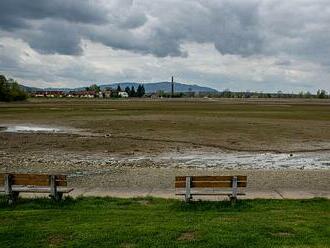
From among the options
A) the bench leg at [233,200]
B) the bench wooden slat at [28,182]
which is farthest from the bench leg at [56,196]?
the bench leg at [233,200]

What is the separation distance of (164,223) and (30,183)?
14.4ft

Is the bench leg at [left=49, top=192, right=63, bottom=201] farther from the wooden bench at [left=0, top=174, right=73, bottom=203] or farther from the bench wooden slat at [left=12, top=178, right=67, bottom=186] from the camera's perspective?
the bench wooden slat at [left=12, top=178, right=67, bottom=186]

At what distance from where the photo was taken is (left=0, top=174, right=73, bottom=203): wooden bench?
472 inches

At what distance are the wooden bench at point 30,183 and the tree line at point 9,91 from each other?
12132 centimetres

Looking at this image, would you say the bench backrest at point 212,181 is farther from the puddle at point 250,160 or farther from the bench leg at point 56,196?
the puddle at point 250,160

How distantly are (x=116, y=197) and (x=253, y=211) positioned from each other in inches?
153

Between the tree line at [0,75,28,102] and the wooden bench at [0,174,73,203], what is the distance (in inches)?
4776

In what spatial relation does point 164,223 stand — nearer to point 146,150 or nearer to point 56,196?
point 56,196

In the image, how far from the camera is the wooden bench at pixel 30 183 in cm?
1198

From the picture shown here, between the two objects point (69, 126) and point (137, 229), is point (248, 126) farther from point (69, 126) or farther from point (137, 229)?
point (137, 229)

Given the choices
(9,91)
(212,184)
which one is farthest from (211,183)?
(9,91)

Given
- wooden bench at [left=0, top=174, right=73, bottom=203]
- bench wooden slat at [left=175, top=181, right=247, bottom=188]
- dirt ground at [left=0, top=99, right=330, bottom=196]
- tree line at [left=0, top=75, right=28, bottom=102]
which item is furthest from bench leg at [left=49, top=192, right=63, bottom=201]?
tree line at [left=0, top=75, right=28, bottom=102]

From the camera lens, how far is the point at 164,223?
934cm

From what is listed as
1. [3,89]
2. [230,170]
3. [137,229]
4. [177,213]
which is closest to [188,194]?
[177,213]
